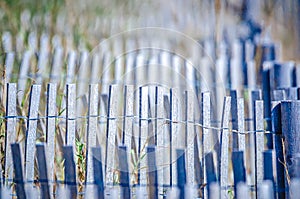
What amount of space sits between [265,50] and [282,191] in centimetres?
209

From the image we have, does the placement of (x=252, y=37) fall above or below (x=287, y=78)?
above

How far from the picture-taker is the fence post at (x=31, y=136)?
2.21 m

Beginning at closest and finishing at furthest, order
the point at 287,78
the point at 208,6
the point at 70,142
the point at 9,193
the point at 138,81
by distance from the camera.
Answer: the point at 9,193, the point at 70,142, the point at 287,78, the point at 138,81, the point at 208,6

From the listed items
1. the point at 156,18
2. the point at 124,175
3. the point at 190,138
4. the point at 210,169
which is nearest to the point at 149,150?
the point at 124,175

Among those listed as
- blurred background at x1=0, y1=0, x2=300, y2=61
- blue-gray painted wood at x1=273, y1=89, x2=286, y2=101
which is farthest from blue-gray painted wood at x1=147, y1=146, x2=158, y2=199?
blurred background at x1=0, y1=0, x2=300, y2=61

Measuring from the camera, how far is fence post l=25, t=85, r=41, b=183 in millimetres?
2207

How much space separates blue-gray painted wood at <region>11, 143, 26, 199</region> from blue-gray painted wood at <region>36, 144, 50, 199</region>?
0.08m

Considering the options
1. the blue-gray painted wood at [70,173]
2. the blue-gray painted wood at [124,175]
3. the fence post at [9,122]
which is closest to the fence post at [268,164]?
the blue-gray painted wood at [124,175]

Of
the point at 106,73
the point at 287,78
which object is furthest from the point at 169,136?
the point at 106,73

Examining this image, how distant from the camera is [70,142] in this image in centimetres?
228

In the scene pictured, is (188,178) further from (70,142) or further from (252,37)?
(252,37)

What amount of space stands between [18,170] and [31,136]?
164mm

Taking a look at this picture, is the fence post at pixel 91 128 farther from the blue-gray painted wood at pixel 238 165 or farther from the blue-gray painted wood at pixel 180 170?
the blue-gray painted wood at pixel 238 165

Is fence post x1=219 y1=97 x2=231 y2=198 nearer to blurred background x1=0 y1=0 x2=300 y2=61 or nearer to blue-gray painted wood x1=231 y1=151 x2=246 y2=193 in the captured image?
blue-gray painted wood x1=231 y1=151 x2=246 y2=193
